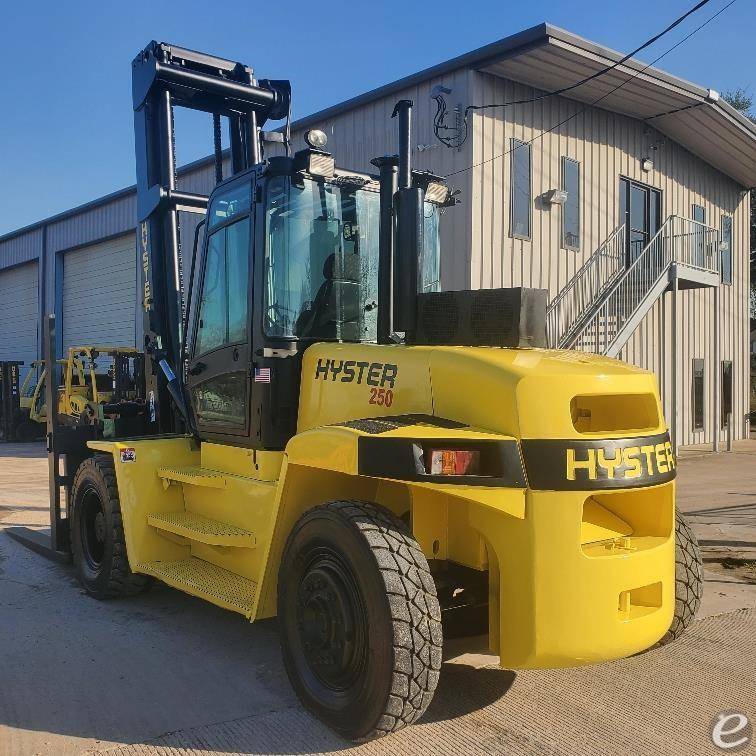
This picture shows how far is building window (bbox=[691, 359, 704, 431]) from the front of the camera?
19406 mm

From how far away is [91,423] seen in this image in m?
6.71

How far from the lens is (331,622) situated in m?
3.65

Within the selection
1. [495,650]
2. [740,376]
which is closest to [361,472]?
[495,650]

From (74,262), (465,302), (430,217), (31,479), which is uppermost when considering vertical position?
(74,262)

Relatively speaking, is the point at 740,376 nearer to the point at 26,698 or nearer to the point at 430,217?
the point at 430,217

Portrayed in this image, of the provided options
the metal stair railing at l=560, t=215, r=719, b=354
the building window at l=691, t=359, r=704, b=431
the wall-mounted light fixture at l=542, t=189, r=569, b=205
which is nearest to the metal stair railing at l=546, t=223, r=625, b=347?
the metal stair railing at l=560, t=215, r=719, b=354

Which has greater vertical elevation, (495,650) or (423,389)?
(423,389)

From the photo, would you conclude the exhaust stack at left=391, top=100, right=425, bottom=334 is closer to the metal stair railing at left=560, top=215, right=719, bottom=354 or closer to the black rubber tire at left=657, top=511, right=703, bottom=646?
the black rubber tire at left=657, top=511, right=703, bottom=646

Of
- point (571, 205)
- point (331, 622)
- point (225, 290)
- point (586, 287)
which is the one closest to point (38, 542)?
point (225, 290)

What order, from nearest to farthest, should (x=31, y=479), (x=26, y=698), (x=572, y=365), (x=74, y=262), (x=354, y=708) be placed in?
(x=354, y=708) → (x=572, y=365) → (x=26, y=698) → (x=31, y=479) → (x=74, y=262)

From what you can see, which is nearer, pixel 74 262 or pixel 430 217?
pixel 430 217

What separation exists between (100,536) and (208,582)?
151 cm

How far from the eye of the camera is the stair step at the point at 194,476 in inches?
196

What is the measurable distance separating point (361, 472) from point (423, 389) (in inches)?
22.7
